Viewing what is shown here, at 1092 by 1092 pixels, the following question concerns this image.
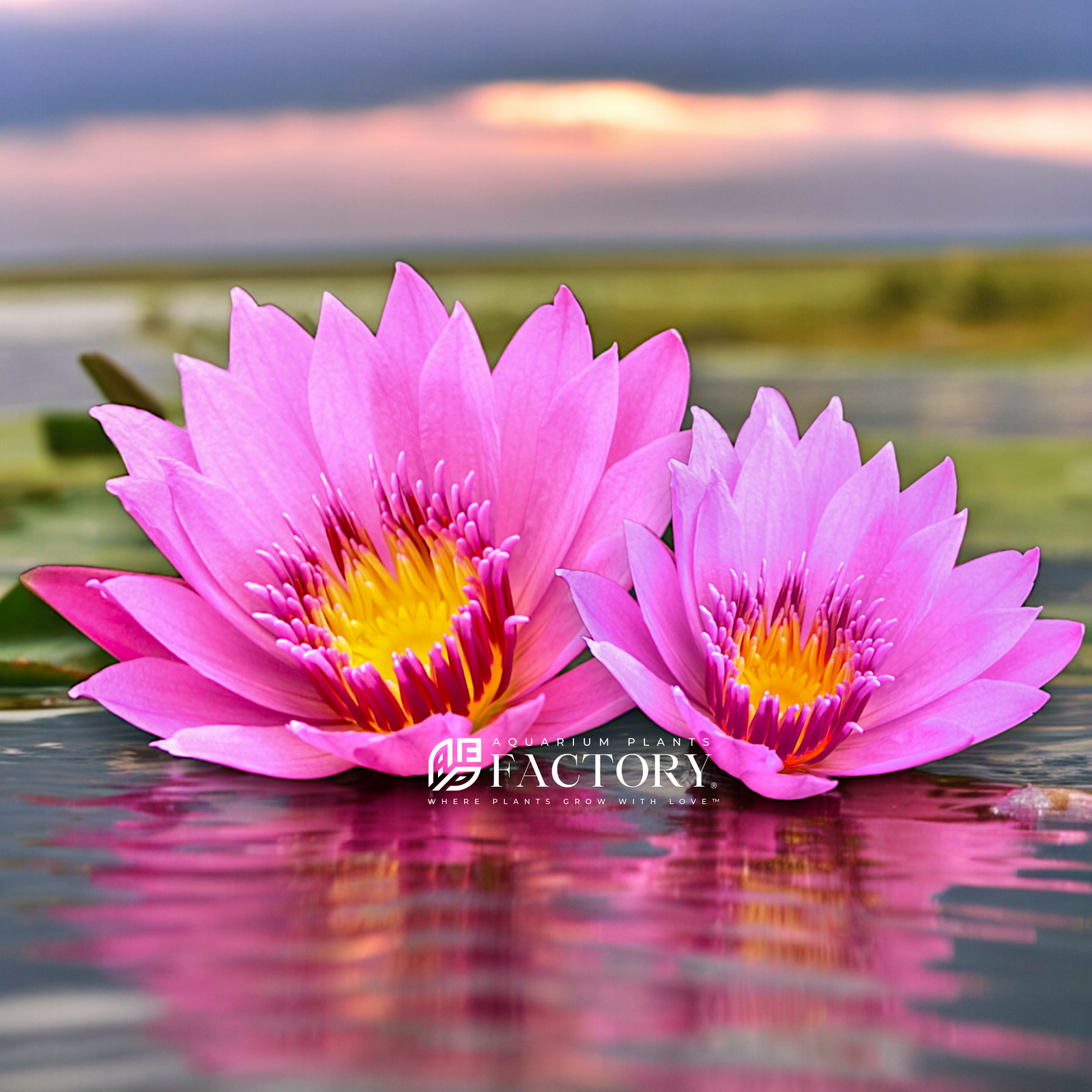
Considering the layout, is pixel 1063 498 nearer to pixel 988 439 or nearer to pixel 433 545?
pixel 988 439

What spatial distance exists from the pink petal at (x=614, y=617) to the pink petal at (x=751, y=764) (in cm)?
2

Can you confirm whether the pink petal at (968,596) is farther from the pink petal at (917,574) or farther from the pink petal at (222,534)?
the pink petal at (222,534)

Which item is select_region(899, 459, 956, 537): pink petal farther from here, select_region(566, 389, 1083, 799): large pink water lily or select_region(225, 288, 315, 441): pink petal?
select_region(225, 288, 315, 441): pink petal

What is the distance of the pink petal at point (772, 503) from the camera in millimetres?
333

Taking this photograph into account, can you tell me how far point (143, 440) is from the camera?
352mm

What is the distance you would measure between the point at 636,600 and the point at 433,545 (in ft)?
0.20

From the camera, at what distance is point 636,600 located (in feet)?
1.09

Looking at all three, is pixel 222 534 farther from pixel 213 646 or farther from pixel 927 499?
pixel 927 499

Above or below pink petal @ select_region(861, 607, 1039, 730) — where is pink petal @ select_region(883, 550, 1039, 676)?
above

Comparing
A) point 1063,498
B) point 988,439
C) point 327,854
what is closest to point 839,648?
point 327,854

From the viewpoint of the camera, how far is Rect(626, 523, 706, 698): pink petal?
319 millimetres

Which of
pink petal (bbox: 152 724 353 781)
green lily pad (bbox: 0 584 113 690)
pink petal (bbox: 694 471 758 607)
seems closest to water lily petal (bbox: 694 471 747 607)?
pink petal (bbox: 694 471 758 607)

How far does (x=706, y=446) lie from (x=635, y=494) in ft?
0.08

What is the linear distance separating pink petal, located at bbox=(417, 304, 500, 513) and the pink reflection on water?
0.30 feet
